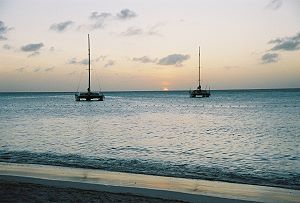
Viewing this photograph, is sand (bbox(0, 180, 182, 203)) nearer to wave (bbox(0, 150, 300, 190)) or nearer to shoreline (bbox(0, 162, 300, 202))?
shoreline (bbox(0, 162, 300, 202))

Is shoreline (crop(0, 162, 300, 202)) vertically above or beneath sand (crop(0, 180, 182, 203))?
beneath

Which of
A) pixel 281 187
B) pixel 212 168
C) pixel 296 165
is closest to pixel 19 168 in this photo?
pixel 212 168

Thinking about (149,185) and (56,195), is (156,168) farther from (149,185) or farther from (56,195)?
(56,195)

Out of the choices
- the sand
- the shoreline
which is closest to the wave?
the shoreline

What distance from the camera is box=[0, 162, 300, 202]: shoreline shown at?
1236 cm

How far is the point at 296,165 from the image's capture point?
62.7 ft

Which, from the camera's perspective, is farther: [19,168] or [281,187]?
[19,168]

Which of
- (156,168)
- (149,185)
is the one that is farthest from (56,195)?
(156,168)

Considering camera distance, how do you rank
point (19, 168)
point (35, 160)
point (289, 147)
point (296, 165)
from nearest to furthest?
point (19, 168), point (296, 165), point (35, 160), point (289, 147)

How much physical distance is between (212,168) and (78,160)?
294 inches

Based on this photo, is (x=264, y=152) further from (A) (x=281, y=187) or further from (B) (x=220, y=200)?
(B) (x=220, y=200)

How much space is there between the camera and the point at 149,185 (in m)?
14.1

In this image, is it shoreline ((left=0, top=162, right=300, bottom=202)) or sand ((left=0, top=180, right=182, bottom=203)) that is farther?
shoreline ((left=0, top=162, right=300, bottom=202))

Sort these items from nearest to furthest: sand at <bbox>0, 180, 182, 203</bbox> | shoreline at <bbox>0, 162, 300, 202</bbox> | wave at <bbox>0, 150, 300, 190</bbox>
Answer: sand at <bbox>0, 180, 182, 203</bbox> → shoreline at <bbox>0, 162, 300, 202</bbox> → wave at <bbox>0, 150, 300, 190</bbox>
